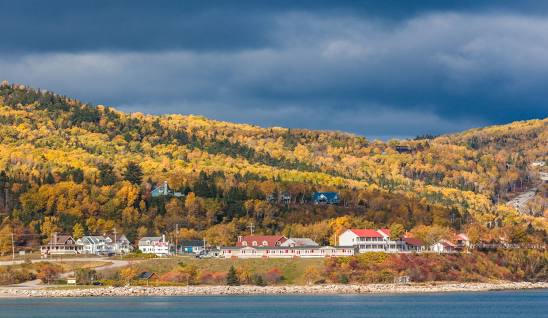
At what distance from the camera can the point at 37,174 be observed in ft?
593

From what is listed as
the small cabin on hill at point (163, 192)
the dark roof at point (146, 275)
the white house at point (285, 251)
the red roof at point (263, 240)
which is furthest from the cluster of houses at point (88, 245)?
the dark roof at point (146, 275)

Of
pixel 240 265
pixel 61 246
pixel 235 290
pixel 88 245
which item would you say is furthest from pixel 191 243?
pixel 235 290

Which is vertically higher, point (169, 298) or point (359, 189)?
point (359, 189)

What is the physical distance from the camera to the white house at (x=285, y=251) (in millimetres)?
145750

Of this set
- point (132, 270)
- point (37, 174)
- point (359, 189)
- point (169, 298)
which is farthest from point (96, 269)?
point (359, 189)

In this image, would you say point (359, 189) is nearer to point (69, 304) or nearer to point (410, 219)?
point (410, 219)

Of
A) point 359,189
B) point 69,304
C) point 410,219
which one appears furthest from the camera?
point 359,189

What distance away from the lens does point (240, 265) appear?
442 feet

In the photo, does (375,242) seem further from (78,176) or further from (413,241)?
(78,176)

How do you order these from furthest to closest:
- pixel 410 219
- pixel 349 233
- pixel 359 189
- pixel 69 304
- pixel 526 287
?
1. pixel 359 189
2. pixel 410 219
3. pixel 349 233
4. pixel 526 287
5. pixel 69 304

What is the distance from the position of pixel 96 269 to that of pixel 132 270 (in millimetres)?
5152

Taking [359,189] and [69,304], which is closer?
[69,304]

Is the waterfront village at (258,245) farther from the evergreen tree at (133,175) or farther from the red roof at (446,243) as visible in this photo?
the evergreen tree at (133,175)

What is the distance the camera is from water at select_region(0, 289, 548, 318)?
100500 mm
